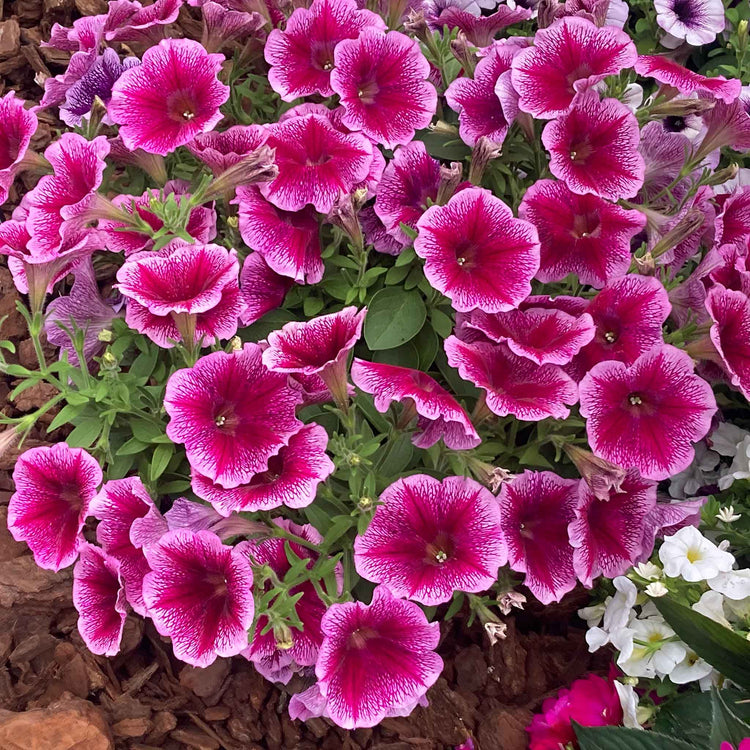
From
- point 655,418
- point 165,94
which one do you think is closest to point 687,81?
point 655,418

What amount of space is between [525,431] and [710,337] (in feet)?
1.65

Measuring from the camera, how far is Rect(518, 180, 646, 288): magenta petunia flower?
5.47ft

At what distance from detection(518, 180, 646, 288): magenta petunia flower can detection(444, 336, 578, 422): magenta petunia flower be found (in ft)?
0.81

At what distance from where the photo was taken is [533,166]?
1.90m

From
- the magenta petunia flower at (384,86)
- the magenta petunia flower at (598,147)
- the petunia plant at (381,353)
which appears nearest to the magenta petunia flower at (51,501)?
the petunia plant at (381,353)

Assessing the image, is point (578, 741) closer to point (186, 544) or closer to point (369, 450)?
point (369, 450)

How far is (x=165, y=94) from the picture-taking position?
5.56 ft

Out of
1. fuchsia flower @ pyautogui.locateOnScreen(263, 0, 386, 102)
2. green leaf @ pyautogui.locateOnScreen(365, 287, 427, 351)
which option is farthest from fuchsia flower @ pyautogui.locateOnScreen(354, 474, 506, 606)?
fuchsia flower @ pyautogui.locateOnScreen(263, 0, 386, 102)

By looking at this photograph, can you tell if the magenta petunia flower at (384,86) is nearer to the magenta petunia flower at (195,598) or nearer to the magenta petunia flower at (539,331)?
the magenta petunia flower at (539,331)

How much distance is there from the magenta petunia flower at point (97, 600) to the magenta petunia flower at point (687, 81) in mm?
1373

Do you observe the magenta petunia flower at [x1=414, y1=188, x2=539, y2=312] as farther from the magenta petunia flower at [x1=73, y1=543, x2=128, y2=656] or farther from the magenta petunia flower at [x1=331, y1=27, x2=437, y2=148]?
the magenta petunia flower at [x1=73, y1=543, x2=128, y2=656]

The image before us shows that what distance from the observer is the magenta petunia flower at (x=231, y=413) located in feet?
4.60

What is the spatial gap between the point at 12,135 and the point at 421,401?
3.50ft

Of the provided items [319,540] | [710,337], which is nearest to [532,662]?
[319,540]
